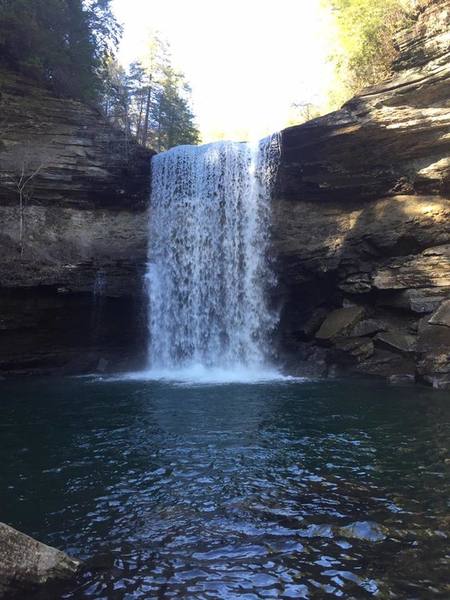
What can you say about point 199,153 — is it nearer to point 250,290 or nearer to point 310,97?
point 250,290

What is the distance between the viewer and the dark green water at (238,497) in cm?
429

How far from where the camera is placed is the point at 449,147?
685 inches

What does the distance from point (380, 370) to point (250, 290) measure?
20.8 feet

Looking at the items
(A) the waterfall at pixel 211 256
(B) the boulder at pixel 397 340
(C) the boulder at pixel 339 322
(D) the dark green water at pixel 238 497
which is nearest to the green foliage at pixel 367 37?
(A) the waterfall at pixel 211 256

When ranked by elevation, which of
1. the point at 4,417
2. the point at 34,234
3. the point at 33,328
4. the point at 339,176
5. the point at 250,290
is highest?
the point at 339,176

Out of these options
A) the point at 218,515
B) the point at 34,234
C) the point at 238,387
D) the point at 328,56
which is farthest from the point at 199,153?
the point at 218,515

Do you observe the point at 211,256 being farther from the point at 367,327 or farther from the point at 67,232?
Result: the point at 367,327

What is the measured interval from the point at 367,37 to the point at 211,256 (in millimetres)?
12177

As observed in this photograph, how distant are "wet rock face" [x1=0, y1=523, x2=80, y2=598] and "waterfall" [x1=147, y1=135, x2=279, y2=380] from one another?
15.5 metres

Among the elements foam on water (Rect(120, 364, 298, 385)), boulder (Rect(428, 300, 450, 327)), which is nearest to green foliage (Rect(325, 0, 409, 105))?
boulder (Rect(428, 300, 450, 327))

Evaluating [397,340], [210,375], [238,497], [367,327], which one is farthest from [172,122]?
[238,497]

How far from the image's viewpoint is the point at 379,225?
1836cm

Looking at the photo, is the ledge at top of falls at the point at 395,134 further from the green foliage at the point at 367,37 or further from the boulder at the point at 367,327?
the boulder at the point at 367,327

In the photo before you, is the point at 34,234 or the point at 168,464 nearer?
the point at 168,464
